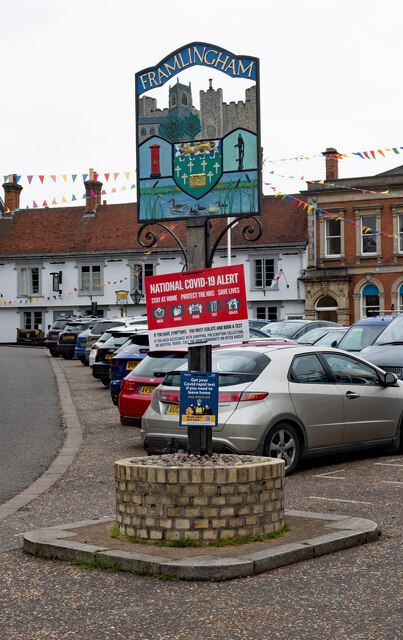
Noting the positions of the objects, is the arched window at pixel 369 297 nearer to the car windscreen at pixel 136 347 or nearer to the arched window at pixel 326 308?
the arched window at pixel 326 308

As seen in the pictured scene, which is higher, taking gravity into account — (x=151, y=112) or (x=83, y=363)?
(x=151, y=112)

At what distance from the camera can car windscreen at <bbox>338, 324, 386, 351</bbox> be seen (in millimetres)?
19703

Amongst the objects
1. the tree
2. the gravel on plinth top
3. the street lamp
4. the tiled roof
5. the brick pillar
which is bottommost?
the gravel on plinth top

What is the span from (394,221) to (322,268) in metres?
4.86

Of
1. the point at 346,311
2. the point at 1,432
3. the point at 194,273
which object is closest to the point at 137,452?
the point at 1,432

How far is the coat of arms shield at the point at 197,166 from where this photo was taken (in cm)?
766

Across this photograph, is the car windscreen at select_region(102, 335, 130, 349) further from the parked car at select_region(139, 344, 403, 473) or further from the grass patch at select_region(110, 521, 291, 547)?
the grass patch at select_region(110, 521, 291, 547)

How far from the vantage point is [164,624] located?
5.13 metres

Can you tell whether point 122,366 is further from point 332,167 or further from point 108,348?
point 332,167

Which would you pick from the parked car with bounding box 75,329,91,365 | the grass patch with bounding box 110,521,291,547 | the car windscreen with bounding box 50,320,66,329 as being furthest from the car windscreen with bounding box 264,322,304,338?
the grass patch with bounding box 110,521,291,547

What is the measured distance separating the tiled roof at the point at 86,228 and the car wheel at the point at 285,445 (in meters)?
47.9

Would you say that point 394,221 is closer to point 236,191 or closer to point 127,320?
point 127,320

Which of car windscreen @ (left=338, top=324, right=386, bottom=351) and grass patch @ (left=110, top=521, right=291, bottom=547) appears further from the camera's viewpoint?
car windscreen @ (left=338, top=324, right=386, bottom=351)

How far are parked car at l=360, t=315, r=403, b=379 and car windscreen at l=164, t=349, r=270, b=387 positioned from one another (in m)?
4.06
